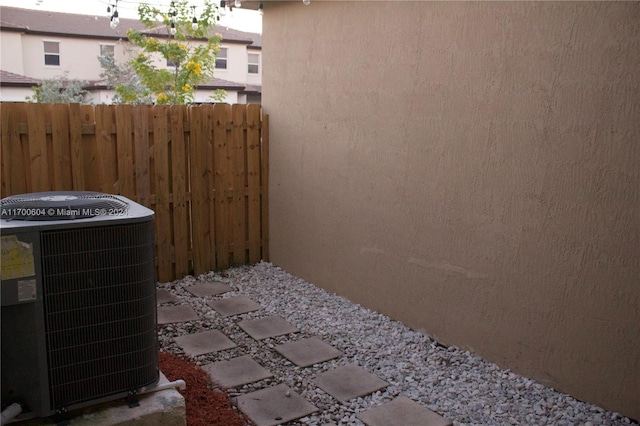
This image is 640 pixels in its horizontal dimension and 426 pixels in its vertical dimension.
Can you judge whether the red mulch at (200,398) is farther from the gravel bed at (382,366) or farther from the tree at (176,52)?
the tree at (176,52)

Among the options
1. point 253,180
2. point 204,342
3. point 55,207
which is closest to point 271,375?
point 204,342

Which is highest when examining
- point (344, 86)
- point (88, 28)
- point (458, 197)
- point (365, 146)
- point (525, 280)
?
point (88, 28)

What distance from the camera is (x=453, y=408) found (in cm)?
308

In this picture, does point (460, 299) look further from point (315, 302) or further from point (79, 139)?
point (79, 139)

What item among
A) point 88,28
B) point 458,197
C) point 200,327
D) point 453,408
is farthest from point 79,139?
point 88,28

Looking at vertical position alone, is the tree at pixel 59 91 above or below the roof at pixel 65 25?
below

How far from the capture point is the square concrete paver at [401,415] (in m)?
2.95

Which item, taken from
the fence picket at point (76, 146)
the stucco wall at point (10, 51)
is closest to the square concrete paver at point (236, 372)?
the fence picket at point (76, 146)

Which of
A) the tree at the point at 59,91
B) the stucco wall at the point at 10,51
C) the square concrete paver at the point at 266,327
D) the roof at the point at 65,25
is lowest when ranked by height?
the square concrete paver at the point at 266,327

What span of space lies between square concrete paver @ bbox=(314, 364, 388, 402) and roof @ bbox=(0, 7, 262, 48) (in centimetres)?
1690

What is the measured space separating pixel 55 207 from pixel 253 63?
21.4 meters

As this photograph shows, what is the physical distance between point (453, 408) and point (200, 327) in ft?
6.86

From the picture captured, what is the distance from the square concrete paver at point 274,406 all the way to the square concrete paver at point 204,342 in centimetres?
71

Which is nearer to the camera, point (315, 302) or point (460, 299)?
point (460, 299)
